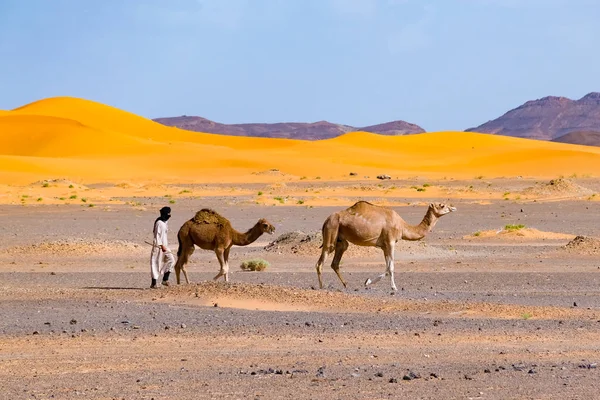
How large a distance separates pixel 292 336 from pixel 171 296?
420 cm

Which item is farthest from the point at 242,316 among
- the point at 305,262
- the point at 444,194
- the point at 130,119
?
the point at 130,119

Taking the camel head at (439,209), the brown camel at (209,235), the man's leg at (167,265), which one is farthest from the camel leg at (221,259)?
the camel head at (439,209)

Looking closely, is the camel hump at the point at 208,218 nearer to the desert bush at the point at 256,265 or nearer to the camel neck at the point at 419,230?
the camel neck at the point at 419,230

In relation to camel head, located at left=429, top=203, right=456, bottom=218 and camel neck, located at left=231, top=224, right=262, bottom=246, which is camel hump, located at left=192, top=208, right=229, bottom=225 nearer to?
camel neck, located at left=231, top=224, right=262, bottom=246

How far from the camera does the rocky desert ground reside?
32.9ft

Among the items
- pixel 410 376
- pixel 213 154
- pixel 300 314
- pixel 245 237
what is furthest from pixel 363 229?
pixel 213 154

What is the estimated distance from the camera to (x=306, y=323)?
549 inches

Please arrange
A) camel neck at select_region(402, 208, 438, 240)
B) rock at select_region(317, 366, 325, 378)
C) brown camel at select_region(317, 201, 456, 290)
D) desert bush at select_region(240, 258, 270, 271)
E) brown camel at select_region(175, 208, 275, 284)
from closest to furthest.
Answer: rock at select_region(317, 366, 325, 378)
brown camel at select_region(175, 208, 275, 284)
brown camel at select_region(317, 201, 456, 290)
camel neck at select_region(402, 208, 438, 240)
desert bush at select_region(240, 258, 270, 271)

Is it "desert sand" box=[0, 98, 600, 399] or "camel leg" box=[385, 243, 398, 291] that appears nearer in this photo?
"desert sand" box=[0, 98, 600, 399]

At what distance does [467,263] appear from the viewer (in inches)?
941

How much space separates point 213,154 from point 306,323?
98718 mm

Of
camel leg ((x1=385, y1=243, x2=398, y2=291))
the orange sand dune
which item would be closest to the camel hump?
camel leg ((x1=385, y1=243, x2=398, y2=291))

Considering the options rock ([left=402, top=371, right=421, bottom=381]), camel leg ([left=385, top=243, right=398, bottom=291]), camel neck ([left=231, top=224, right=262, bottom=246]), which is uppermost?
camel neck ([left=231, top=224, right=262, bottom=246])

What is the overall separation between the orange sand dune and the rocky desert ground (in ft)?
179
